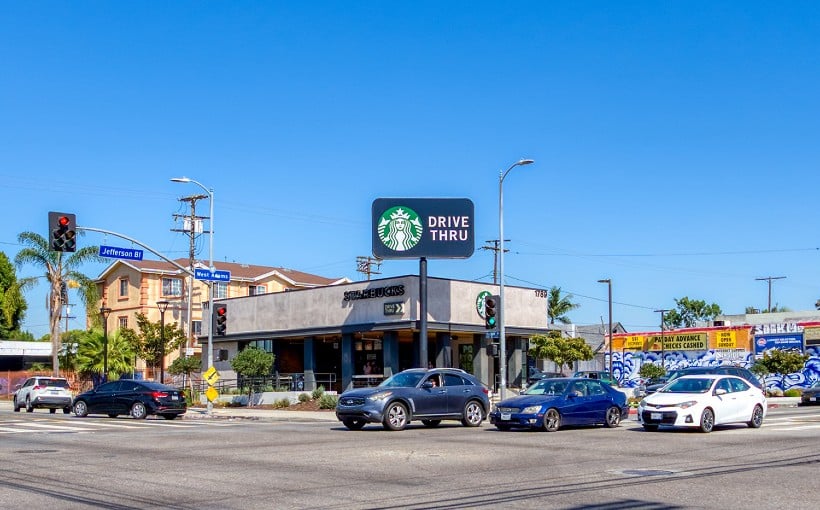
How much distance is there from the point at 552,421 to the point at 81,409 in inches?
774

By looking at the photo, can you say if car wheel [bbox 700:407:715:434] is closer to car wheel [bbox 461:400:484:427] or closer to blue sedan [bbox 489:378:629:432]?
blue sedan [bbox 489:378:629:432]

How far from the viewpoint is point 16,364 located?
259ft

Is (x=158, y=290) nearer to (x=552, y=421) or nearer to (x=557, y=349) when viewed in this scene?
(x=557, y=349)

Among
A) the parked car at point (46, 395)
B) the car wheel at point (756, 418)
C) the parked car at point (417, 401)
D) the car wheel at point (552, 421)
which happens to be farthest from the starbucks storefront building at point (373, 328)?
the car wheel at point (756, 418)

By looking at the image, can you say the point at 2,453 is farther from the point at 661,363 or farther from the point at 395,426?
the point at 661,363

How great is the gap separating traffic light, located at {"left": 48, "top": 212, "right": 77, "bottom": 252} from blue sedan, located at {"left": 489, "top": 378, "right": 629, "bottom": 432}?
15.0 m

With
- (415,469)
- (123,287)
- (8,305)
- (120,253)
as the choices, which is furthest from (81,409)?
(8,305)

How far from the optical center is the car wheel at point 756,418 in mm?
24219

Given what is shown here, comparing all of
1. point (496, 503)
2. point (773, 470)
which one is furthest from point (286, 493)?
point (773, 470)

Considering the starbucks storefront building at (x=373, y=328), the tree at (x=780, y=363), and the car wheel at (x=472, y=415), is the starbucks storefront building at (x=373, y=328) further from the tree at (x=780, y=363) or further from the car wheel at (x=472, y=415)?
the car wheel at (x=472, y=415)

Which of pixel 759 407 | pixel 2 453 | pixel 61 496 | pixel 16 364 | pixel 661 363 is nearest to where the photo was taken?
pixel 61 496

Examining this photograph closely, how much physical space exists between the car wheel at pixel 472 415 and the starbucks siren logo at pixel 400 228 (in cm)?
1762

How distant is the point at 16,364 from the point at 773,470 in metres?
74.7

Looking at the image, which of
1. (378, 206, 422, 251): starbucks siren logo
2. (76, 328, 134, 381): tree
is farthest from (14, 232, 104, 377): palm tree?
(378, 206, 422, 251): starbucks siren logo
